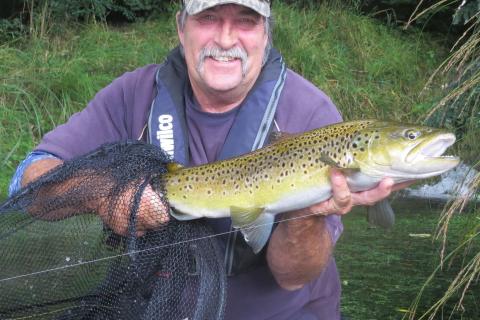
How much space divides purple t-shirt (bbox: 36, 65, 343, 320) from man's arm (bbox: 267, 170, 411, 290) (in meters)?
0.13

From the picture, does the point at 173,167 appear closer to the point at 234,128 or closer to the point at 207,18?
the point at 234,128

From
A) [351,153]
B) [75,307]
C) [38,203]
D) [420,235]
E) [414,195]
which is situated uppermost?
[351,153]

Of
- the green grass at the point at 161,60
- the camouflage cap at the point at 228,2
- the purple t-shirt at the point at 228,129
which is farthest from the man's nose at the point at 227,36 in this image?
the green grass at the point at 161,60

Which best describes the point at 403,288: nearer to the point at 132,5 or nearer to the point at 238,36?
the point at 238,36

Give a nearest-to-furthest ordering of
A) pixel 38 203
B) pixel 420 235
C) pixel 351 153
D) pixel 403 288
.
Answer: pixel 351 153
pixel 38 203
pixel 403 288
pixel 420 235

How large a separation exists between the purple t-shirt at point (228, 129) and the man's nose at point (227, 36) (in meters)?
0.34

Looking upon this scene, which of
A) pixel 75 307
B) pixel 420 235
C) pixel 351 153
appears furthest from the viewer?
pixel 420 235

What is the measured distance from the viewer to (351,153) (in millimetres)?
3020

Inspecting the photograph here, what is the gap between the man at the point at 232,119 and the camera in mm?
3543

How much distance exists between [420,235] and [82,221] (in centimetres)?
398

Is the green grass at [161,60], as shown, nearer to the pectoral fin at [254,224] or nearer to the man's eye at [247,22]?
the man's eye at [247,22]

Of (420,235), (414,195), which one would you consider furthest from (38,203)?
(414,195)

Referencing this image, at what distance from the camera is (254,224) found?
319 centimetres

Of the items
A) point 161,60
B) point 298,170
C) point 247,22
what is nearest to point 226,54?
point 247,22
